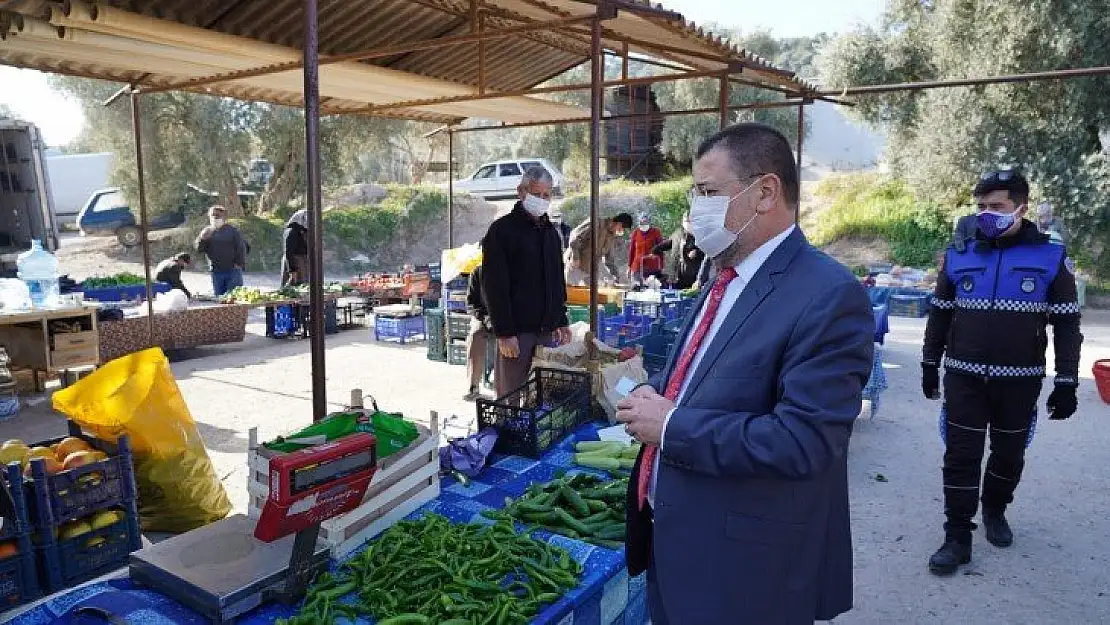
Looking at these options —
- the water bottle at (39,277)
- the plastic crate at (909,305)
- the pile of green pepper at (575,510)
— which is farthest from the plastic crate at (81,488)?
the plastic crate at (909,305)

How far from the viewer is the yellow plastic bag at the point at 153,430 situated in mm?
3836

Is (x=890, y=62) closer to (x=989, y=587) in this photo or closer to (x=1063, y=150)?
(x=1063, y=150)

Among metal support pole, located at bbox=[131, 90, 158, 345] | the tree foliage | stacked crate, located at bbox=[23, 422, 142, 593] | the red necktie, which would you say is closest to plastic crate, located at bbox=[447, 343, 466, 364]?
metal support pole, located at bbox=[131, 90, 158, 345]

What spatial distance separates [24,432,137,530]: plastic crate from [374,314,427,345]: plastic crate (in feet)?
24.0

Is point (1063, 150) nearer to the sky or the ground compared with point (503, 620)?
nearer to the sky

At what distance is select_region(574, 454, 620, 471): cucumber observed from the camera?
3674 mm

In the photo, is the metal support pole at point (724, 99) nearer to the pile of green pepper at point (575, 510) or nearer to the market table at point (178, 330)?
the pile of green pepper at point (575, 510)

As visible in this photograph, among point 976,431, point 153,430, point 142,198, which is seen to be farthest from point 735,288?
point 142,198

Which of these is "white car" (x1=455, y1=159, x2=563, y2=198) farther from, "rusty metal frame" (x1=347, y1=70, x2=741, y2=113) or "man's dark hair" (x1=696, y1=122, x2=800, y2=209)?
"man's dark hair" (x1=696, y1=122, x2=800, y2=209)

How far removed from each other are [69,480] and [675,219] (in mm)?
20906

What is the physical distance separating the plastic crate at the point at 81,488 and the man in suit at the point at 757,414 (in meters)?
2.88

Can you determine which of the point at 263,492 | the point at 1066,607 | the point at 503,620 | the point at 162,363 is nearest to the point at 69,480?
the point at 162,363

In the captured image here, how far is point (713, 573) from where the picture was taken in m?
1.81

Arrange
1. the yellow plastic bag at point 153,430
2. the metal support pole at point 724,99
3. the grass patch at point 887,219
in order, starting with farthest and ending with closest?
the grass patch at point 887,219 < the metal support pole at point 724,99 < the yellow plastic bag at point 153,430
